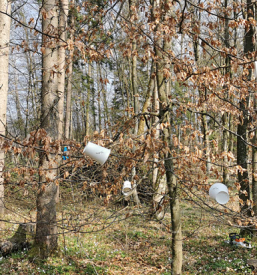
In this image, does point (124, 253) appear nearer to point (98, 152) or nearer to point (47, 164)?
point (47, 164)

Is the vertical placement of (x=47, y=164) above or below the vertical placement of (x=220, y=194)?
above

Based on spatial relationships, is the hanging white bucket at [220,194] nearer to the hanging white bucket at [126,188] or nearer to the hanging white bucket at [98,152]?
the hanging white bucket at [126,188]

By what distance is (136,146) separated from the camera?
332cm

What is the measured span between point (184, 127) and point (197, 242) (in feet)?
13.7

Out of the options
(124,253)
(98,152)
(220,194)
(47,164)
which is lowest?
(124,253)

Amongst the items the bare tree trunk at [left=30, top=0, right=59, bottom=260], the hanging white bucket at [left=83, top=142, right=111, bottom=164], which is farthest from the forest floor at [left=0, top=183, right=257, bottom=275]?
the hanging white bucket at [left=83, top=142, right=111, bottom=164]

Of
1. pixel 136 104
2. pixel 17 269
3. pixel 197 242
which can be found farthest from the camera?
pixel 136 104

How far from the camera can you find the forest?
10.0 feet

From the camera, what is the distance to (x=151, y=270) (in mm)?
5109

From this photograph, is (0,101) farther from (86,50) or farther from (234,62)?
(234,62)

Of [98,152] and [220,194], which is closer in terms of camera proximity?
[98,152]

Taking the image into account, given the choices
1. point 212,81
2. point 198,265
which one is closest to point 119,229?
point 198,265

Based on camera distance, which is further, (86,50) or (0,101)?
(0,101)

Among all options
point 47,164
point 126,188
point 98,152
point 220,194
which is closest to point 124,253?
point 47,164
